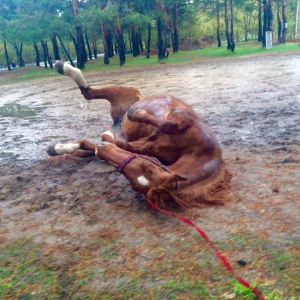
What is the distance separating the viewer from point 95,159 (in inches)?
197

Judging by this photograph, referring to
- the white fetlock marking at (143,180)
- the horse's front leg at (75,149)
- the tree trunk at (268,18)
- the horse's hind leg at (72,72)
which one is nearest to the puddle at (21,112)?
the horse's hind leg at (72,72)

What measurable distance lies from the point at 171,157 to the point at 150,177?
638 millimetres

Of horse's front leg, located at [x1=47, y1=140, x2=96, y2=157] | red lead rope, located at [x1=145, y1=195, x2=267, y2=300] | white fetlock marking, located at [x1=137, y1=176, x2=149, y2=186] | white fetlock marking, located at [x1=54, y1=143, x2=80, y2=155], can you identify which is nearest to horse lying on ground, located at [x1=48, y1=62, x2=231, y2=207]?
white fetlock marking, located at [x1=137, y1=176, x2=149, y2=186]

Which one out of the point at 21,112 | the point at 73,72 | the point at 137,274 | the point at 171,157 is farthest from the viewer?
the point at 21,112

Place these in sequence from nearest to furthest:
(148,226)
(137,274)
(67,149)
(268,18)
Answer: (137,274)
(148,226)
(67,149)
(268,18)

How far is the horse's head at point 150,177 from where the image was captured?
3.06 metres

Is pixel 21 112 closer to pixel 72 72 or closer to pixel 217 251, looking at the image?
pixel 72 72

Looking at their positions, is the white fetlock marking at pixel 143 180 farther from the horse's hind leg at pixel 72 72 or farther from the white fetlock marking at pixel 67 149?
the horse's hind leg at pixel 72 72

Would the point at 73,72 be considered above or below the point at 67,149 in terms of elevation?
above

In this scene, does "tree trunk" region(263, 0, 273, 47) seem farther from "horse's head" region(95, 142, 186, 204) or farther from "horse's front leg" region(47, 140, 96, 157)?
"horse's head" region(95, 142, 186, 204)

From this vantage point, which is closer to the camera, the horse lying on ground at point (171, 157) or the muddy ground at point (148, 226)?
the muddy ground at point (148, 226)

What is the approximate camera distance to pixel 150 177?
10.2 feet

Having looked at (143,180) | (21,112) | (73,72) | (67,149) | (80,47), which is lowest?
(21,112)

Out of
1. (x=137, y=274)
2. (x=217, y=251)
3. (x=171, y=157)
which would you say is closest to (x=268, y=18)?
(x=171, y=157)
